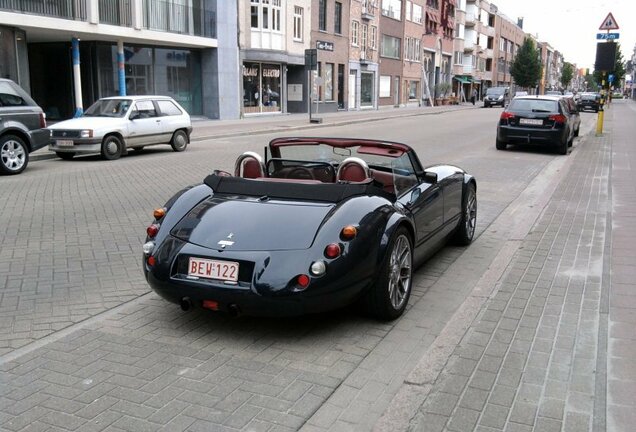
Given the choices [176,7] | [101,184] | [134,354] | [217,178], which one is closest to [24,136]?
[101,184]

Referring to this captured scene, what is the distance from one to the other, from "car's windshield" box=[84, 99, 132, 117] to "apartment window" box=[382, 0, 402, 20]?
3946 centimetres

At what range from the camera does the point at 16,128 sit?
12320 mm

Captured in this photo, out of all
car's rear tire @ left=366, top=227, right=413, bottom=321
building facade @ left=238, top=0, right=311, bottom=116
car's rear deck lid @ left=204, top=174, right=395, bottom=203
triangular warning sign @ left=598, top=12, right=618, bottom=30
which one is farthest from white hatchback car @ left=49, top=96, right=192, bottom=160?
building facade @ left=238, top=0, right=311, bottom=116

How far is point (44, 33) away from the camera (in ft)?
76.9

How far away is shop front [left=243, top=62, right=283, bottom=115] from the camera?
34156 millimetres

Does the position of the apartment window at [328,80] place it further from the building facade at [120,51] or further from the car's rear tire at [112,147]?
the car's rear tire at [112,147]

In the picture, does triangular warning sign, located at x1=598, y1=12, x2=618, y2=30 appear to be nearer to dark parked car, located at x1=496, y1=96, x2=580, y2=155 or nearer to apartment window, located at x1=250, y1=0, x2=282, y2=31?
dark parked car, located at x1=496, y1=96, x2=580, y2=155

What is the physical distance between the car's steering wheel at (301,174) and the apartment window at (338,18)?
39.6 m

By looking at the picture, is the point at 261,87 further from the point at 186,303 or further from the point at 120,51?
the point at 186,303

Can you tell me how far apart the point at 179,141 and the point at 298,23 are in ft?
76.8

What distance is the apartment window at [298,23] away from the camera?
3766 centimetres

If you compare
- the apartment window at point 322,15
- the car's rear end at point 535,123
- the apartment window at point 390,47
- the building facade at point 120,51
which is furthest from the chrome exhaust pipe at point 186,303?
the apartment window at point 390,47

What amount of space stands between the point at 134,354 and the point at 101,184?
7643mm

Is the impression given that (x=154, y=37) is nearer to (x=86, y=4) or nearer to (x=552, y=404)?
(x=86, y=4)
